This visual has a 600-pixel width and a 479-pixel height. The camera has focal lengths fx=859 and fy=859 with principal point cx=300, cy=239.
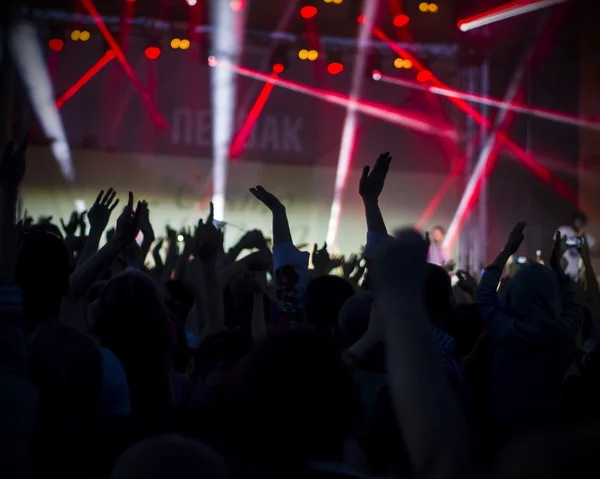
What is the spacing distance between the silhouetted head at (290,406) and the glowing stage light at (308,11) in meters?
11.4

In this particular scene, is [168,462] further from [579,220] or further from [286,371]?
[579,220]

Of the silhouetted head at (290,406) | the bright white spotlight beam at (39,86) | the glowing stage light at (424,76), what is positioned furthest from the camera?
the glowing stage light at (424,76)

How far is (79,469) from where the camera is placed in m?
1.73

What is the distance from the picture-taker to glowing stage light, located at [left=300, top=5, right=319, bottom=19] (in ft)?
39.7

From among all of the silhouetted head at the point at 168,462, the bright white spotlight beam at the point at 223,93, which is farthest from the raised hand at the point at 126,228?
the bright white spotlight beam at the point at 223,93

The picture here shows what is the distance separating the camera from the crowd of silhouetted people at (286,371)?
3.33ft

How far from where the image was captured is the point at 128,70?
39.8ft

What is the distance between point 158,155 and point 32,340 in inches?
424

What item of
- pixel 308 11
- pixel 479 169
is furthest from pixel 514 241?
pixel 479 169

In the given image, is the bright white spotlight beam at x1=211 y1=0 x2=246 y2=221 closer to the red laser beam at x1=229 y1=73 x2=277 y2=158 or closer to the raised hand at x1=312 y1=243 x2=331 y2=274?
the red laser beam at x1=229 y1=73 x2=277 y2=158

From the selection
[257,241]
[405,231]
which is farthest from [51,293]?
[257,241]

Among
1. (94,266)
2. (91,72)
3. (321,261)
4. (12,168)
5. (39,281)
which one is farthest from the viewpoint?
(91,72)

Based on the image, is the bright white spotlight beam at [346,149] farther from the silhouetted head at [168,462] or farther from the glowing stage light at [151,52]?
the silhouetted head at [168,462]

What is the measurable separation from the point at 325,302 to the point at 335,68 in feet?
33.7
